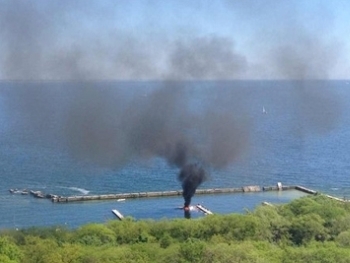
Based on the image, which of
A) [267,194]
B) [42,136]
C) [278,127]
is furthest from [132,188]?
[278,127]

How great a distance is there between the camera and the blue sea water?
13211 mm

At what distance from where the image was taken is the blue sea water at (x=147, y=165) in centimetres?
1321

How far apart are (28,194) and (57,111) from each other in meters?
9.71

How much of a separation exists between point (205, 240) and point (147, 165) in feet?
33.6

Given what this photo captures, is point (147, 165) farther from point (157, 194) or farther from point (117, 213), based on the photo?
point (117, 213)

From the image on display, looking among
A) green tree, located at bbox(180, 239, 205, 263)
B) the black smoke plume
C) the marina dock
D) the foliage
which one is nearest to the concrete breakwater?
the marina dock

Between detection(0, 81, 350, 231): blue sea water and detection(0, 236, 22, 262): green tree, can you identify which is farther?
detection(0, 81, 350, 231): blue sea water

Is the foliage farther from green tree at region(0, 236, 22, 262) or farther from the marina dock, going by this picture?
the marina dock

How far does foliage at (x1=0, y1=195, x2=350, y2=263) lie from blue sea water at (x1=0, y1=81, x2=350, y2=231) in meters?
2.43

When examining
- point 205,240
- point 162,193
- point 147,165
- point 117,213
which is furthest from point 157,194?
point 205,240

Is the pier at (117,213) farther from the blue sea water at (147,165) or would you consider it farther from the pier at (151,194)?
the pier at (151,194)

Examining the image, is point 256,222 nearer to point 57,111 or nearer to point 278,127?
point 57,111

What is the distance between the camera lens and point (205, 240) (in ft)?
28.1

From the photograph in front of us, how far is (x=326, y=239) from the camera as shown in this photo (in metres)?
8.99
